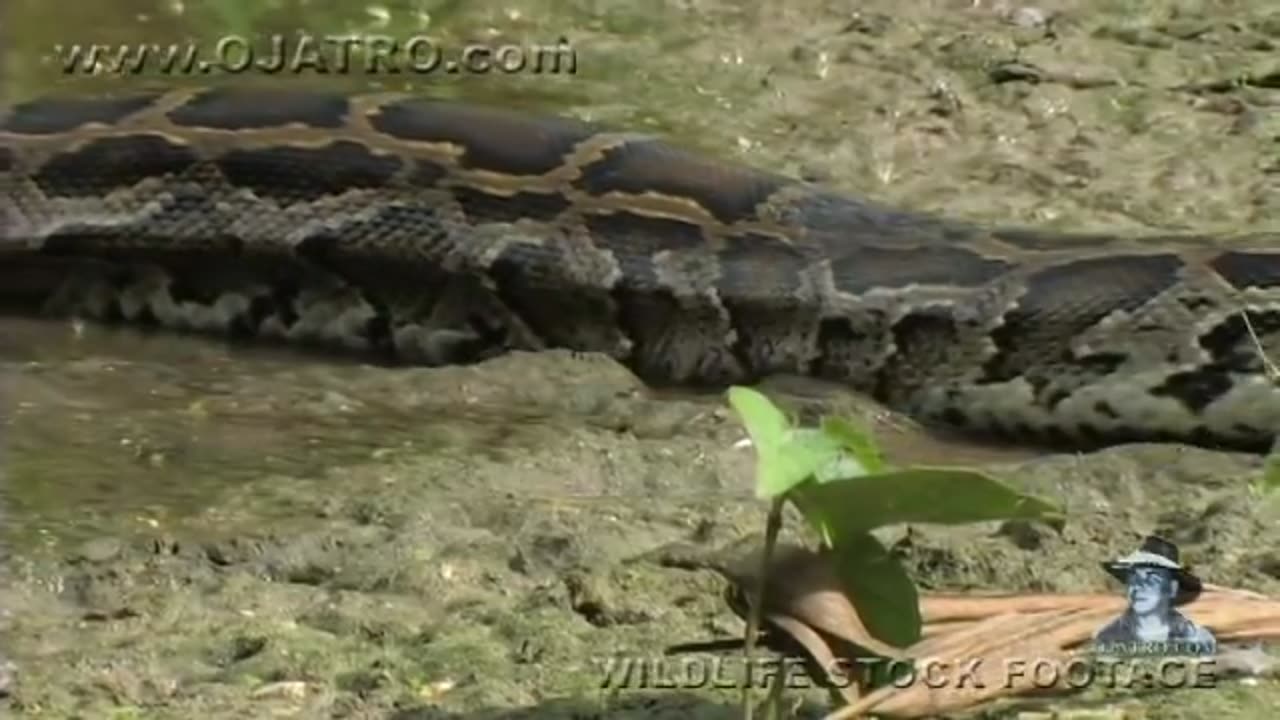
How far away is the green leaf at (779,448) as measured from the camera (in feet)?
10.6

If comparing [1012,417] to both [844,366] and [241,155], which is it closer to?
[844,366]

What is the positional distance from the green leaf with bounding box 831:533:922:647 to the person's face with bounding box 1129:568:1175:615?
0.61m

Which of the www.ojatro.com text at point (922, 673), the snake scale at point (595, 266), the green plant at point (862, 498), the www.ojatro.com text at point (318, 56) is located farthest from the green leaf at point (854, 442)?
the www.ojatro.com text at point (318, 56)

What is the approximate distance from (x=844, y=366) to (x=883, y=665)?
9.03 feet

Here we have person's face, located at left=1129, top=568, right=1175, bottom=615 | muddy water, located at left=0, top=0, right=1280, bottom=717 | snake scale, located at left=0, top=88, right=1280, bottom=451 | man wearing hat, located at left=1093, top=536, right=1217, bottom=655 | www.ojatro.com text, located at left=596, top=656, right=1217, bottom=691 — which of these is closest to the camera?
www.ojatro.com text, located at left=596, top=656, right=1217, bottom=691

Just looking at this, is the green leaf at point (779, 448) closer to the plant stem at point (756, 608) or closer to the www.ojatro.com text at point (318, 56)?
the plant stem at point (756, 608)

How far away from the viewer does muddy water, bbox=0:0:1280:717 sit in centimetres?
405

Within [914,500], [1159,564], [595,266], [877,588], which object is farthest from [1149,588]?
[595,266]

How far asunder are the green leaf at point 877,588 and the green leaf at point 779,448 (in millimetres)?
163

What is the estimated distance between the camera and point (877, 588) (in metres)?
3.43

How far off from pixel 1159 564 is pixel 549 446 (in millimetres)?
1783

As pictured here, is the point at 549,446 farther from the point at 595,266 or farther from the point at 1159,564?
the point at 1159,564

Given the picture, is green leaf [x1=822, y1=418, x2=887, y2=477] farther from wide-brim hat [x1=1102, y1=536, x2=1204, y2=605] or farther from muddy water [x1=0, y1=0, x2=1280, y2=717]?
wide-brim hat [x1=1102, y1=536, x2=1204, y2=605]

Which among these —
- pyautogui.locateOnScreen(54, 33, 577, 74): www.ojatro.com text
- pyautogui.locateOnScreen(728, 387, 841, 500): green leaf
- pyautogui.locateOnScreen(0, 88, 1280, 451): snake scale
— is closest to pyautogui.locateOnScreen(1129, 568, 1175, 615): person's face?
pyautogui.locateOnScreen(728, 387, 841, 500): green leaf
